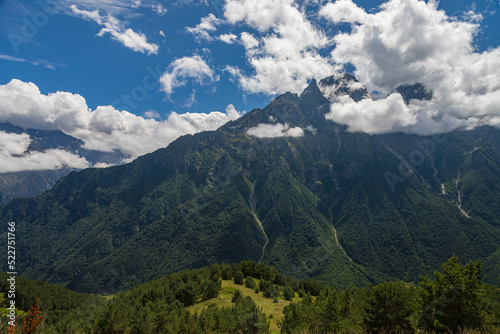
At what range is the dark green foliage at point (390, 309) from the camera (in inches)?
1274

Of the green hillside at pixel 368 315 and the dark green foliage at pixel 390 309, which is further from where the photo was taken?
the dark green foliage at pixel 390 309

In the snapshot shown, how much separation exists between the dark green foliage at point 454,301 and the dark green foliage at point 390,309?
1928mm

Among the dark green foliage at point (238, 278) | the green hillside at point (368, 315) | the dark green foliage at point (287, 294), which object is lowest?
the dark green foliage at point (287, 294)

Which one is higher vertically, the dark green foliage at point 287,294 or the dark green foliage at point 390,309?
the dark green foliage at point 390,309

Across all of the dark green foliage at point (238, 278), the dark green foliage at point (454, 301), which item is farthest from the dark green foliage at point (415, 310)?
the dark green foliage at point (238, 278)

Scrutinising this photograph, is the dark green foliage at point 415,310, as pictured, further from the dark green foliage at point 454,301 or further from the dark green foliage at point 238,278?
the dark green foliage at point 238,278

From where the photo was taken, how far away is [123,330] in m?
34.9

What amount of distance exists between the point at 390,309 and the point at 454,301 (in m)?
7.36

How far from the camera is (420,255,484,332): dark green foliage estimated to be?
28203 mm

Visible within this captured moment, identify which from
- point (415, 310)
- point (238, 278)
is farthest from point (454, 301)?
point (238, 278)

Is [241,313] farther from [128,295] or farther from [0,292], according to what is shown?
[0,292]

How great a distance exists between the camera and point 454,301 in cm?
2912

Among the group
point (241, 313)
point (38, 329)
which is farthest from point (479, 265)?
point (38, 329)

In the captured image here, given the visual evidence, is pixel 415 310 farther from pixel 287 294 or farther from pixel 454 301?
pixel 287 294
